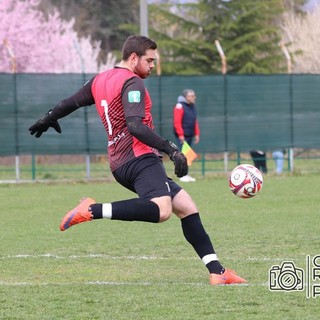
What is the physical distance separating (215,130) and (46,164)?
788 cm

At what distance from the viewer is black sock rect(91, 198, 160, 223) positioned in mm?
7199

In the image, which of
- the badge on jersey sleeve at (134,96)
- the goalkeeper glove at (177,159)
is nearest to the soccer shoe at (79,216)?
the goalkeeper glove at (177,159)

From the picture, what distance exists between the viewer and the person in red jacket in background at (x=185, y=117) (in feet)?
63.8

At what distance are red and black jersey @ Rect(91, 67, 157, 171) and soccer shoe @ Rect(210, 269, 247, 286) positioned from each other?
107 cm

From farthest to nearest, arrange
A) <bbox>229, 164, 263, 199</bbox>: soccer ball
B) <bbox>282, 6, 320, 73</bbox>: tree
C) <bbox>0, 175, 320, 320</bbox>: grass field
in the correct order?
1. <bbox>282, 6, 320, 73</bbox>: tree
2. <bbox>229, 164, 263, 199</bbox>: soccer ball
3. <bbox>0, 175, 320, 320</bbox>: grass field

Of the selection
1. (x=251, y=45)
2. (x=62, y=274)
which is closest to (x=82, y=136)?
(x=62, y=274)

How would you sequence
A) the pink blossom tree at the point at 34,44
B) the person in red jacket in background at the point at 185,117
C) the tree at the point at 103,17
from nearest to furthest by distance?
the person in red jacket in background at the point at 185,117
the pink blossom tree at the point at 34,44
the tree at the point at 103,17

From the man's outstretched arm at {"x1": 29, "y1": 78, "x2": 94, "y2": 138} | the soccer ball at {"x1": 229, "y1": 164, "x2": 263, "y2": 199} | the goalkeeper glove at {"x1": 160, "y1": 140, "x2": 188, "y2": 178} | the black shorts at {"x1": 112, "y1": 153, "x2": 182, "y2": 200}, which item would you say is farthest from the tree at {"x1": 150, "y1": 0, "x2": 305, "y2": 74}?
the goalkeeper glove at {"x1": 160, "y1": 140, "x2": 188, "y2": 178}

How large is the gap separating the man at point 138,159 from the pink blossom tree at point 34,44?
27.0 meters
